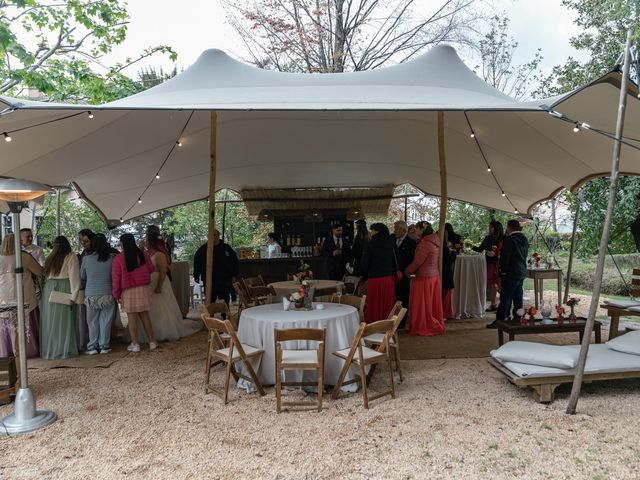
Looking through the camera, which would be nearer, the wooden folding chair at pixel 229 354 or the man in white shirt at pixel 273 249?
the wooden folding chair at pixel 229 354

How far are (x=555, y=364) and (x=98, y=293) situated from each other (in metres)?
5.32

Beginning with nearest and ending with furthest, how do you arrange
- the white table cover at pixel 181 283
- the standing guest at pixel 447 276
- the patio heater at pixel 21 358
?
the patio heater at pixel 21 358
the standing guest at pixel 447 276
the white table cover at pixel 181 283

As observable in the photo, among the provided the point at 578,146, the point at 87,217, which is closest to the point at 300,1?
the point at 87,217

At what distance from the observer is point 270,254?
1075 centimetres

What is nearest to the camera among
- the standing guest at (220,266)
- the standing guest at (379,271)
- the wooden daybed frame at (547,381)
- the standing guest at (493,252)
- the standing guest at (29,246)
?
the wooden daybed frame at (547,381)

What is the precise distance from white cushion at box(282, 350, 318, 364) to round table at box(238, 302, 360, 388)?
0.09 metres

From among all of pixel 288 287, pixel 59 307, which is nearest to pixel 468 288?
pixel 288 287

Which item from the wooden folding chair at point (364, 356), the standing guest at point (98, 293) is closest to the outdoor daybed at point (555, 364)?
the wooden folding chair at point (364, 356)

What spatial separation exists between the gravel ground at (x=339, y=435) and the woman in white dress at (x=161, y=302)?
2164 millimetres

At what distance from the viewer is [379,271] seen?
6.51 m

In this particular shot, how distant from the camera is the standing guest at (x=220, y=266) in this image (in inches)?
297

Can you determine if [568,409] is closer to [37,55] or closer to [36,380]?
[36,380]

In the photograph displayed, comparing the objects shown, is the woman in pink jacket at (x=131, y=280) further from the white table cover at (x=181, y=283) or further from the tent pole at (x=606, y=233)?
the tent pole at (x=606, y=233)

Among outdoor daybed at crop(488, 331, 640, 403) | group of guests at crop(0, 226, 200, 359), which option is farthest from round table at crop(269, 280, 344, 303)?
outdoor daybed at crop(488, 331, 640, 403)
